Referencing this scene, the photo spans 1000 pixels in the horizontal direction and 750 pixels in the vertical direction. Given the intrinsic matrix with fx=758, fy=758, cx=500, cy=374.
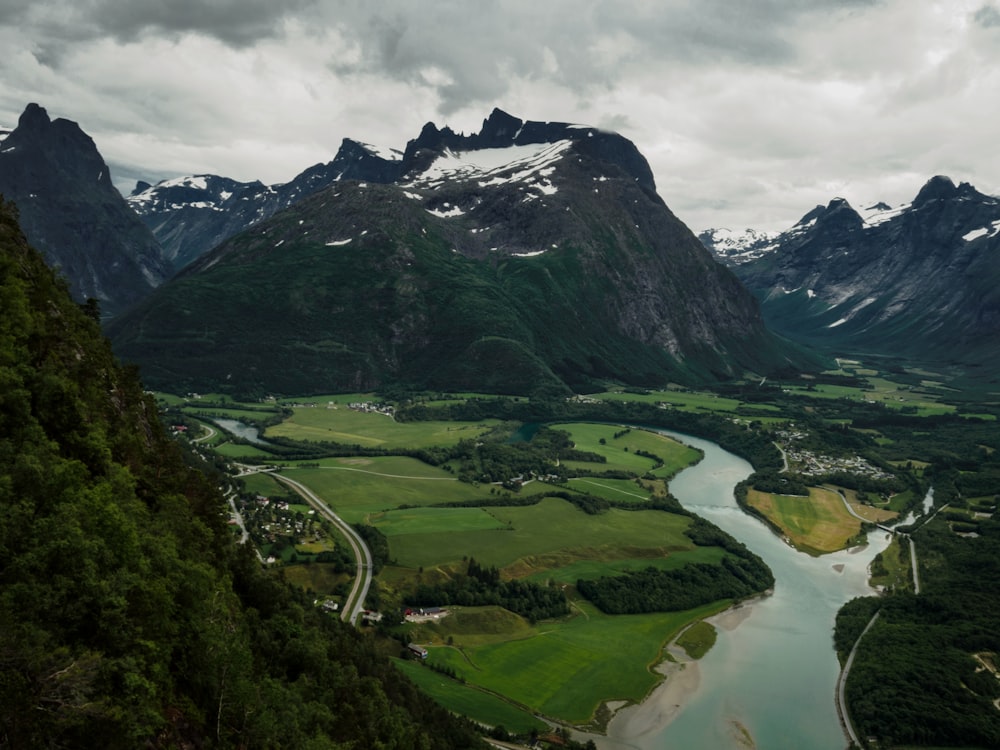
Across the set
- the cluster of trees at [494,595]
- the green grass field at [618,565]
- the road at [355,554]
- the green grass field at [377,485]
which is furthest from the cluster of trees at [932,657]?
the green grass field at [377,485]

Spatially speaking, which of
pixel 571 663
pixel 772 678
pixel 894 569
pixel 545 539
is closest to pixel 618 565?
pixel 545 539

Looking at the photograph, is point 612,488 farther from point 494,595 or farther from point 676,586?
point 494,595

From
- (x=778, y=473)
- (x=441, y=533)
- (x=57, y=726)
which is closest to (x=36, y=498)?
(x=57, y=726)

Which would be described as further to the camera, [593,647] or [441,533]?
[441,533]

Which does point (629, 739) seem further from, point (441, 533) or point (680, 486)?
point (680, 486)

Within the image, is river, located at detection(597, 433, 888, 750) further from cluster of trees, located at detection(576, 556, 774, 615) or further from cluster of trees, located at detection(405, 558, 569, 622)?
cluster of trees, located at detection(405, 558, 569, 622)
